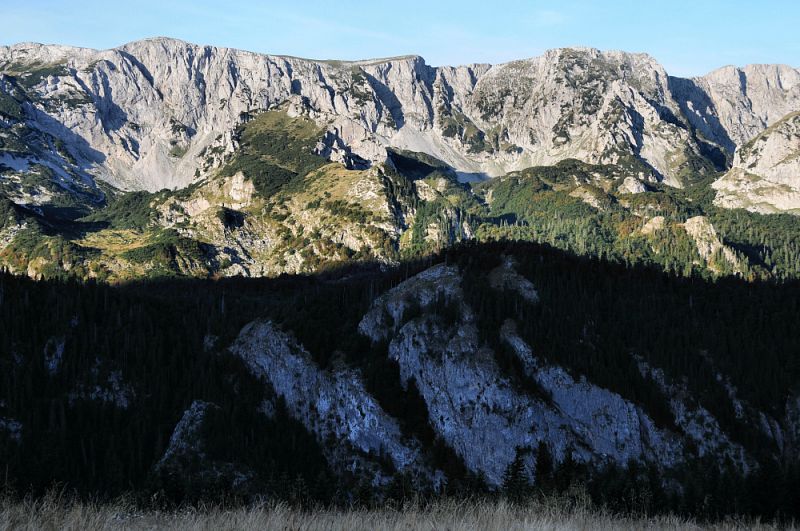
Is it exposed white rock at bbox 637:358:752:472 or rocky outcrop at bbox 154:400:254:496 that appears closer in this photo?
rocky outcrop at bbox 154:400:254:496

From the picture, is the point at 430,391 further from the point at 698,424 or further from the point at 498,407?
the point at 698,424

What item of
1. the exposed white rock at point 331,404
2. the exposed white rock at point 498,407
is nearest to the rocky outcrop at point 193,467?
the exposed white rock at point 331,404

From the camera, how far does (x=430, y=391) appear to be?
519 ft

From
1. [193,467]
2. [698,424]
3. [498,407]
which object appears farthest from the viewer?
[498,407]

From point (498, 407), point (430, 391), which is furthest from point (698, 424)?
point (430, 391)

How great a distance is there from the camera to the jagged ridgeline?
138 m

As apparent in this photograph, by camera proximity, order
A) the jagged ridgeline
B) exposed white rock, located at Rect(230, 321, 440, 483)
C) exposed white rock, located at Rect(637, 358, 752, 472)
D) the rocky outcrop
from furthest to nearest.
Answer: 1. exposed white rock, located at Rect(230, 321, 440, 483)
2. the jagged ridgeline
3. exposed white rock, located at Rect(637, 358, 752, 472)
4. the rocky outcrop

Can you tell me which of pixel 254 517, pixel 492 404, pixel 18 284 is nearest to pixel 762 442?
pixel 492 404

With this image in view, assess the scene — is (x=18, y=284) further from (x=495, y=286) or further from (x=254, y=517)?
(x=254, y=517)

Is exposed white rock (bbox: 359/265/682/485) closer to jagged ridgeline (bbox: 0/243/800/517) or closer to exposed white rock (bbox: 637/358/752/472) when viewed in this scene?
jagged ridgeline (bbox: 0/243/800/517)

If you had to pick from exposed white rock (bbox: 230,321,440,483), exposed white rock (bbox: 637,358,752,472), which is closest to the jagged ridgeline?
exposed white rock (bbox: 637,358,752,472)

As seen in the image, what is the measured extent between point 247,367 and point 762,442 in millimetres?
124782

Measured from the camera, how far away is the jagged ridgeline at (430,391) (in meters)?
138

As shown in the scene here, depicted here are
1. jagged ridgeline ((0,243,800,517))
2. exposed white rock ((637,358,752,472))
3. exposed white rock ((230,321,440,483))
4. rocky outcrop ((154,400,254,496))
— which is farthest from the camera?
exposed white rock ((230,321,440,483))
